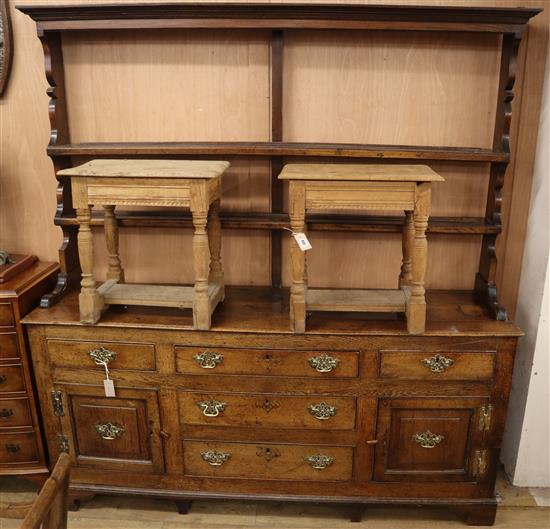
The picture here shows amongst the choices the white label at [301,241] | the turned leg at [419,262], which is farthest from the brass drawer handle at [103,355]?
the turned leg at [419,262]

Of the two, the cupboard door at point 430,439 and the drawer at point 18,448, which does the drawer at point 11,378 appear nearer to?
the drawer at point 18,448

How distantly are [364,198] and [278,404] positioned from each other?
859 millimetres

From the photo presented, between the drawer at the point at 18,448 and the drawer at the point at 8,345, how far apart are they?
364 mm

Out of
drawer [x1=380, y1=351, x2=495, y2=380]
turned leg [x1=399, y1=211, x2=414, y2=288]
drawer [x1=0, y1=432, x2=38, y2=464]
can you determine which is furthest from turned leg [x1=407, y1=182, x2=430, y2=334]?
drawer [x1=0, y1=432, x2=38, y2=464]

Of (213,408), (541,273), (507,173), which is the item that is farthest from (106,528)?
(507,173)

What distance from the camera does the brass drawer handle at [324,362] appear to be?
2125 mm

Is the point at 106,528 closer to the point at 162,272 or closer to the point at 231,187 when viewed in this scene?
the point at 162,272

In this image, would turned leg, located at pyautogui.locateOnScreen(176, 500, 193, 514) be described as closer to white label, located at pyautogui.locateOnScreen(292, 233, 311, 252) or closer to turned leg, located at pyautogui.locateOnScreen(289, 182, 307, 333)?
turned leg, located at pyautogui.locateOnScreen(289, 182, 307, 333)

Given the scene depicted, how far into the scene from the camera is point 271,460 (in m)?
2.26

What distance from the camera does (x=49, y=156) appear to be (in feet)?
7.78

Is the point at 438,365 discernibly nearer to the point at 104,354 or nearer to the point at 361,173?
the point at 361,173

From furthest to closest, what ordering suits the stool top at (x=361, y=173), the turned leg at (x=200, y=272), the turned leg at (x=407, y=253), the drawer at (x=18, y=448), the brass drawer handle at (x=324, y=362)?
1. the drawer at (x=18, y=448)
2. the turned leg at (x=407, y=253)
3. the brass drawer handle at (x=324, y=362)
4. the turned leg at (x=200, y=272)
5. the stool top at (x=361, y=173)

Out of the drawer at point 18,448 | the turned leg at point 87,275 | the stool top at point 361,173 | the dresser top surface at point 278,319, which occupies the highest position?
the stool top at point 361,173

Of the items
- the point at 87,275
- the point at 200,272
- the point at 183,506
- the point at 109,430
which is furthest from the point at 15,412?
the point at 200,272
